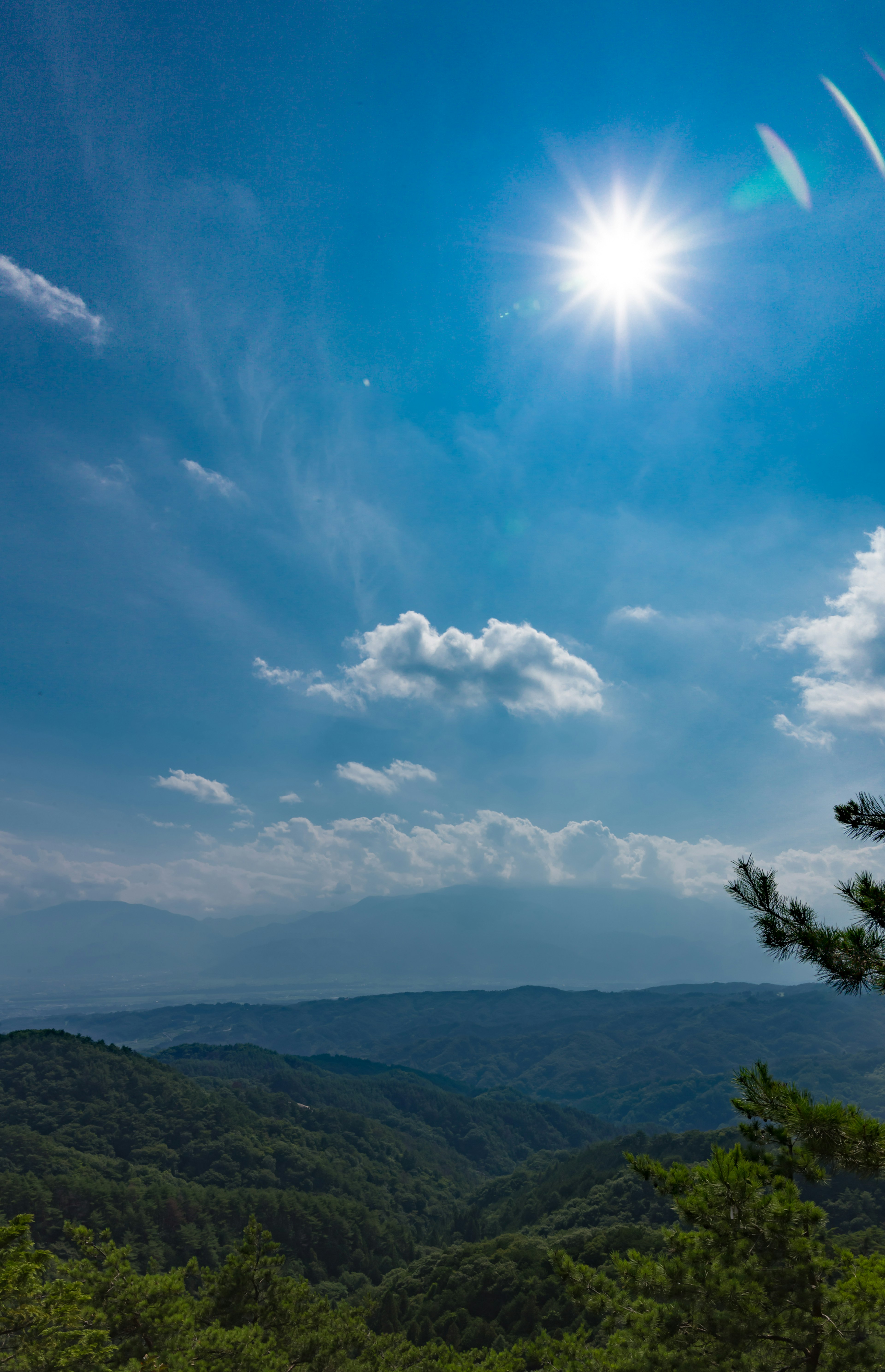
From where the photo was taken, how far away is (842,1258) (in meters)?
11.6

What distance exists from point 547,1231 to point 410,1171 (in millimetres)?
100555

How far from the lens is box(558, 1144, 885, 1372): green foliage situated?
10883 mm

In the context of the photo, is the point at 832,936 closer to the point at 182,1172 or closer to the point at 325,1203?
the point at 325,1203

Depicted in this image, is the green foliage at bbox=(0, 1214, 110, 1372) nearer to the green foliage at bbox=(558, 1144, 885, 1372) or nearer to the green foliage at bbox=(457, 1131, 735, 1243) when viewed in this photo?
the green foliage at bbox=(558, 1144, 885, 1372)

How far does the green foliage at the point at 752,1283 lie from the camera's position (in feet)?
35.7

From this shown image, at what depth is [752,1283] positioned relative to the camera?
11641 mm

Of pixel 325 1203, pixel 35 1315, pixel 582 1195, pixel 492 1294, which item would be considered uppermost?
pixel 35 1315

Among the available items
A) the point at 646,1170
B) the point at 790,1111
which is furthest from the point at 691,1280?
the point at 790,1111

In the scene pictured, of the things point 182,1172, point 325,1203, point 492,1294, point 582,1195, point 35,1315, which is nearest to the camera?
point 35,1315

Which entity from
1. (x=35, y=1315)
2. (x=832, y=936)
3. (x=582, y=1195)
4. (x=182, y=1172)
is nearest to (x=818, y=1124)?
(x=832, y=936)

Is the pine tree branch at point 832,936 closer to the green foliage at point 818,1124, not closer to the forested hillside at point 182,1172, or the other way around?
the green foliage at point 818,1124

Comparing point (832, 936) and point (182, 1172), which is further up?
point (832, 936)

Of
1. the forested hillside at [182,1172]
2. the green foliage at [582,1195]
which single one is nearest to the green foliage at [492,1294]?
the green foliage at [582,1195]

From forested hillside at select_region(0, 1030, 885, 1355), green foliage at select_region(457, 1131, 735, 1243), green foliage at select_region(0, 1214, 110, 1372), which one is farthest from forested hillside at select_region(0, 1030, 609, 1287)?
green foliage at select_region(0, 1214, 110, 1372)
